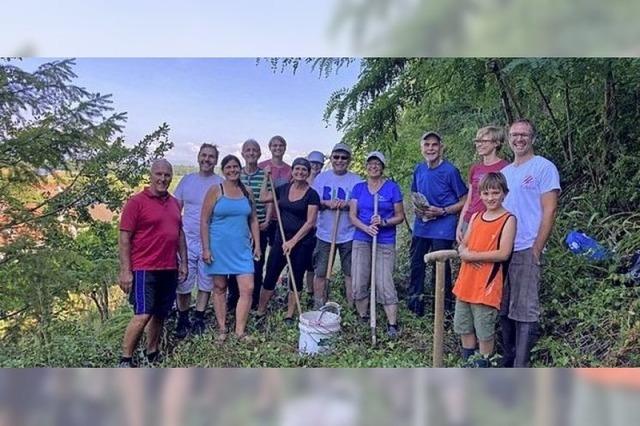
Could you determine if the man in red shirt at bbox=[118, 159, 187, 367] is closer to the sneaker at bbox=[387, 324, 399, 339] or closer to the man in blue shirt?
the sneaker at bbox=[387, 324, 399, 339]

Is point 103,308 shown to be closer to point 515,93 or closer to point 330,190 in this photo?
point 330,190

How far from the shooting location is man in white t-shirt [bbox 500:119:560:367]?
10.0ft

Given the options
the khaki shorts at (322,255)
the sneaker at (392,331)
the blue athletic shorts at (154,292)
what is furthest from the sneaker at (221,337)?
the sneaker at (392,331)

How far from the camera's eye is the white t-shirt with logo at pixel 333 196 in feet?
10.4

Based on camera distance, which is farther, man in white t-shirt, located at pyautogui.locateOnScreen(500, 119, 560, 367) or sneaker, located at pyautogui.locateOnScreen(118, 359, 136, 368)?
sneaker, located at pyautogui.locateOnScreen(118, 359, 136, 368)

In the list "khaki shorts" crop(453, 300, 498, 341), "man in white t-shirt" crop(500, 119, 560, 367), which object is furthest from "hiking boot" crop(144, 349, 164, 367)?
"man in white t-shirt" crop(500, 119, 560, 367)

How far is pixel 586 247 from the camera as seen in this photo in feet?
10.2

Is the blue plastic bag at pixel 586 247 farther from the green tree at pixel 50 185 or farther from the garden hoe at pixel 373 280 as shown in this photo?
the green tree at pixel 50 185

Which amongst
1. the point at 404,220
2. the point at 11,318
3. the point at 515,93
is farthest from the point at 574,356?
the point at 11,318

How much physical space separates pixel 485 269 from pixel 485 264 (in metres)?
0.02

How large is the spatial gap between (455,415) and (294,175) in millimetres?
1397

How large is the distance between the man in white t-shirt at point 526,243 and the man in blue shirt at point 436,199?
245 millimetres

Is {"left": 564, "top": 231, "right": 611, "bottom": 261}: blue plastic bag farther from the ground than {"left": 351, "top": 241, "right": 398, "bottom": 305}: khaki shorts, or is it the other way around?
{"left": 564, "top": 231, "right": 611, "bottom": 261}: blue plastic bag

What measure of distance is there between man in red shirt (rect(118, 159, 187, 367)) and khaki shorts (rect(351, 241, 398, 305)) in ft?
2.73
